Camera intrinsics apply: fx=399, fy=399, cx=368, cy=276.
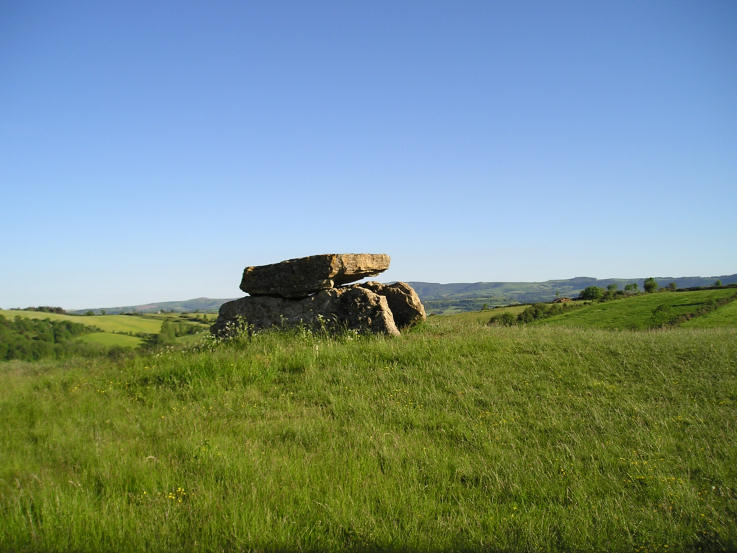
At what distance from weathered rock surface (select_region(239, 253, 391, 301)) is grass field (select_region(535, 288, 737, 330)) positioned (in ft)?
83.7

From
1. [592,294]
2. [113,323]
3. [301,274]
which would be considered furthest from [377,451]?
[113,323]

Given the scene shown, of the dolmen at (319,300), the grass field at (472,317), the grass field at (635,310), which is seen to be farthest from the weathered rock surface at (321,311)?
the grass field at (635,310)

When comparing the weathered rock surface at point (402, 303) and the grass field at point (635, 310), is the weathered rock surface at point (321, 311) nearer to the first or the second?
the weathered rock surface at point (402, 303)

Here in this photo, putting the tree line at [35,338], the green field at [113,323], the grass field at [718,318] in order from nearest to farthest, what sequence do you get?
the grass field at [718,318]
the tree line at [35,338]
the green field at [113,323]

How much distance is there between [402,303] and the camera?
1353cm

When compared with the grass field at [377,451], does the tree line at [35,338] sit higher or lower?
lower

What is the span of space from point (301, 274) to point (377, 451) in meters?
7.92

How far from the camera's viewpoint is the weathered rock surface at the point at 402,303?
13.3 m

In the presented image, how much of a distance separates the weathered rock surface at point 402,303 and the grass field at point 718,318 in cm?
2365

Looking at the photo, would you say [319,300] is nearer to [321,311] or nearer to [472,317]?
[321,311]

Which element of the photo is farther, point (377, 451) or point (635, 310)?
point (635, 310)

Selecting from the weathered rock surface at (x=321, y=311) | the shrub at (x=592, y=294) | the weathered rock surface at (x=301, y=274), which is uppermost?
the weathered rock surface at (x=301, y=274)

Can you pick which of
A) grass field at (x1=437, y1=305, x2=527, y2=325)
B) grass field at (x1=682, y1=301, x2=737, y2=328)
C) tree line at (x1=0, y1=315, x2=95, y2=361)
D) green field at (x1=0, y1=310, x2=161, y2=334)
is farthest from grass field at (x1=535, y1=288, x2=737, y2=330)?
green field at (x1=0, y1=310, x2=161, y2=334)

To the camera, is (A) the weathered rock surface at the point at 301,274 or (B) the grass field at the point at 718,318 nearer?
(A) the weathered rock surface at the point at 301,274
